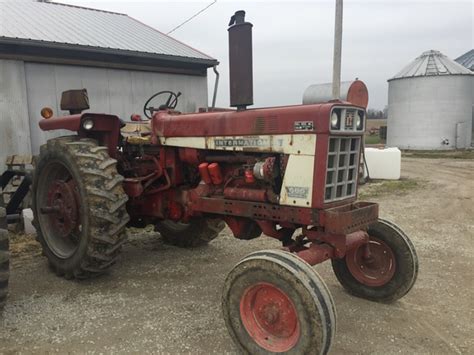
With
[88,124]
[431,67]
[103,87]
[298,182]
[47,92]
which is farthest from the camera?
[431,67]

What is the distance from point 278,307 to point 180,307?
122 cm

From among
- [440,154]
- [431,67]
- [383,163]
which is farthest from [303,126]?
[431,67]

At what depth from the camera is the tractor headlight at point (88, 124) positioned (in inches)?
174

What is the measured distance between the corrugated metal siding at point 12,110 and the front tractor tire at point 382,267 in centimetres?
550

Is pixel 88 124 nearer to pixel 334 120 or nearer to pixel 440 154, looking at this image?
pixel 334 120

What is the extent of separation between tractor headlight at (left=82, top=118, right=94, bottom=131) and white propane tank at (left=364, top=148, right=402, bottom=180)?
30.0 ft

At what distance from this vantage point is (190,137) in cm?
397

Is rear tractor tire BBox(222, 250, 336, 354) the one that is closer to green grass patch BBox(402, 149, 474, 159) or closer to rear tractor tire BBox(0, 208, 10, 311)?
rear tractor tire BBox(0, 208, 10, 311)

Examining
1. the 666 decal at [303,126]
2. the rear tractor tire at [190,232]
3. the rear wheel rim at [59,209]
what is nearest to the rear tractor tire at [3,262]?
the rear wheel rim at [59,209]

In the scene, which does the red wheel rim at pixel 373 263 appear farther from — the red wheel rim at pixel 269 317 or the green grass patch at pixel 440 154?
the green grass patch at pixel 440 154

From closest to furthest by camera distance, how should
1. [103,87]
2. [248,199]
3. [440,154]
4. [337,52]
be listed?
1. [248,199]
2. [103,87]
3. [337,52]
4. [440,154]

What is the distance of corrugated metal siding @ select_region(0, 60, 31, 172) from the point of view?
6781 millimetres

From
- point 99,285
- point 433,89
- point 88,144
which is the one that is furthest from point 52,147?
point 433,89

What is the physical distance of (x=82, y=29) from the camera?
8.35 meters
